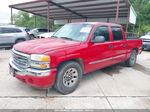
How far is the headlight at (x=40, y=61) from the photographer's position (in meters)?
2.73

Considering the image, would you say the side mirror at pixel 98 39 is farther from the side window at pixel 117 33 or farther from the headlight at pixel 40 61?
the headlight at pixel 40 61

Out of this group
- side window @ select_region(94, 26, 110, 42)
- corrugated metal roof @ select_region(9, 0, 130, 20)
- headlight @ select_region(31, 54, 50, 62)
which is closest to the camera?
headlight @ select_region(31, 54, 50, 62)

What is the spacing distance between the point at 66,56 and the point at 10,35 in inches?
308

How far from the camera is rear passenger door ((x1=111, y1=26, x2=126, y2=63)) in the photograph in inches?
182

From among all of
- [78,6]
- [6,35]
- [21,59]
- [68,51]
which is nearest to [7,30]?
[6,35]

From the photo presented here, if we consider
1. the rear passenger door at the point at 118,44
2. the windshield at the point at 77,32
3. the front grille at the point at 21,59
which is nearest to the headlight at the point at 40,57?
the front grille at the point at 21,59

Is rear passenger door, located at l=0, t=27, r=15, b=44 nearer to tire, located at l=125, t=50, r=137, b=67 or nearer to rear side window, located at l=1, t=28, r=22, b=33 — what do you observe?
rear side window, located at l=1, t=28, r=22, b=33

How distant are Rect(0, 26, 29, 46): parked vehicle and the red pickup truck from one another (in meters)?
6.46

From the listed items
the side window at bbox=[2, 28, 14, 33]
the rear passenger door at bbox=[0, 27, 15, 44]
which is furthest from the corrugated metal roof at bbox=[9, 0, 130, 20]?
the rear passenger door at bbox=[0, 27, 15, 44]

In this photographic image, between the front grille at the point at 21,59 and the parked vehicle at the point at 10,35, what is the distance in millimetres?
6846

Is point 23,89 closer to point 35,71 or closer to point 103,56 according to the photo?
point 35,71

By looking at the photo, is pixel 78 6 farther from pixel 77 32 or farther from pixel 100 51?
pixel 100 51

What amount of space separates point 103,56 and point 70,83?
1430 mm

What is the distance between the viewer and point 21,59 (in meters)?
3.04
